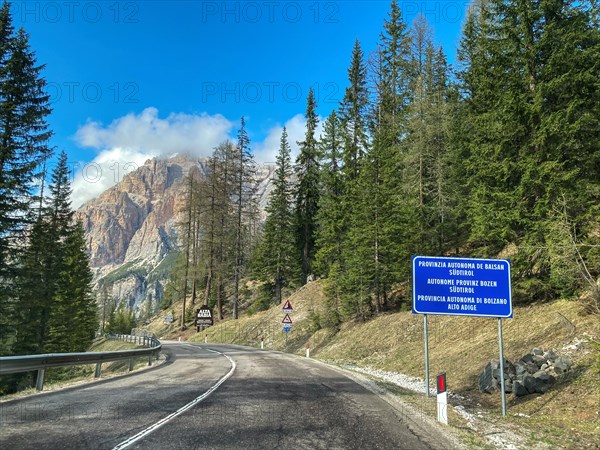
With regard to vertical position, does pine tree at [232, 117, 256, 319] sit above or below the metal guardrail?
above

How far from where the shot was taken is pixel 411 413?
8.23 meters

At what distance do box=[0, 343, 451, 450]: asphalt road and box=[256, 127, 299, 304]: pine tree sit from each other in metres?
35.3

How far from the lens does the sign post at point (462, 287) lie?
33.0 ft

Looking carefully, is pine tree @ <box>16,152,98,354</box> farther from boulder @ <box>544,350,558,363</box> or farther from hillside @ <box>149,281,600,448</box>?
boulder @ <box>544,350,558,363</box>

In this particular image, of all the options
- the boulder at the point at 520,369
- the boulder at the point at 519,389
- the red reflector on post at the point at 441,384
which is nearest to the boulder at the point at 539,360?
the boulder at the point at 520,369

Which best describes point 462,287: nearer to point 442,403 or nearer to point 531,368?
point 531,368

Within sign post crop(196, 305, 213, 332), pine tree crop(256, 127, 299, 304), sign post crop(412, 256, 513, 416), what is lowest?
sign post crop(196, 305, 213, 332)

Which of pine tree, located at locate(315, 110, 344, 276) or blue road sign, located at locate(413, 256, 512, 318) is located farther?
pine tree, located at locate(315, 110, 344, 276)

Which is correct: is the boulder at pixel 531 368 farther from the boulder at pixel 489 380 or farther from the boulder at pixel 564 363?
the boulder at pixel 489 380

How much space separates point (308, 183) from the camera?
5072 cm

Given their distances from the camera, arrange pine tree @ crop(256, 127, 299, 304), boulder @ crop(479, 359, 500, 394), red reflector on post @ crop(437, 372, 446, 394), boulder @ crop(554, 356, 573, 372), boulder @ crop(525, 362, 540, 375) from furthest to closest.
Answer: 1. pine tree @ crop(256, 127, 299, 304)
2. boulder @ crop(479, 359, 500, 394)
3. boulder @ crop(525, 362, 540, 375)
4. boulder @ crop(554, 356, 573, 372)
5. red reflector on post @ crop(437, 372, 446, 394)

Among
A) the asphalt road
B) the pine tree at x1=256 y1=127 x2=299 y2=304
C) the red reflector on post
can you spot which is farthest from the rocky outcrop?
the pine tree at x1=256 y1=127 x2=299 y2=304

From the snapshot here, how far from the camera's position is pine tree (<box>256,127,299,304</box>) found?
46188 mm

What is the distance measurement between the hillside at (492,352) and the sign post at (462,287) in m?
2.03
